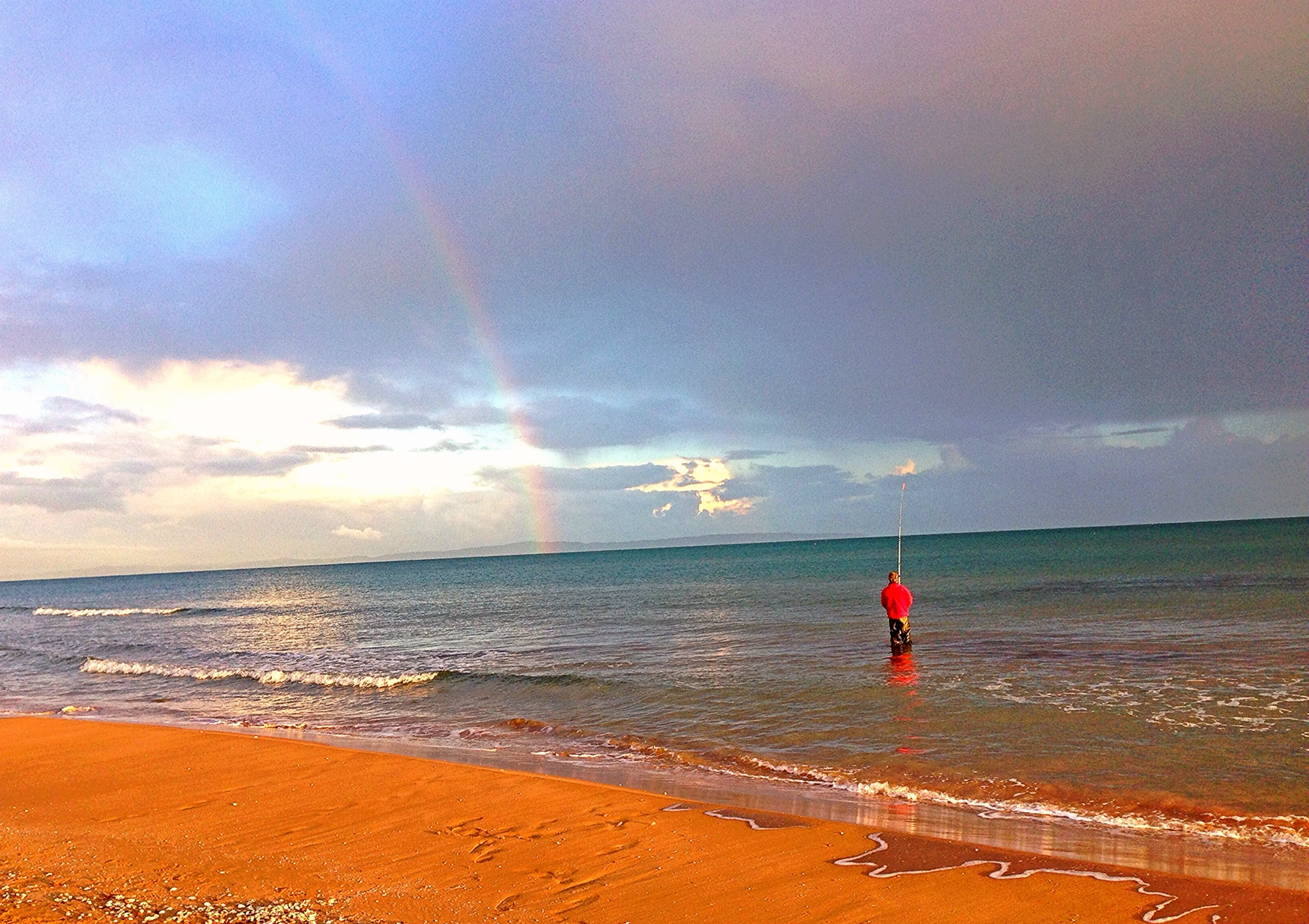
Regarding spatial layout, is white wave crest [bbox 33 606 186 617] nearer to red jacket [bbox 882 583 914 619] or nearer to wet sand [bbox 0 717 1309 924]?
red jacket [bbox 882 583 914 619]

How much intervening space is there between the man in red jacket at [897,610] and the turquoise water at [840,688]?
0.49 metres

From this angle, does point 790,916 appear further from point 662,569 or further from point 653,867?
point 662,569

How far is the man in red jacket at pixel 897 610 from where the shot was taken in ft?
67.3

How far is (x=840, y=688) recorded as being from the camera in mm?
16906

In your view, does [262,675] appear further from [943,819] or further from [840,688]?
[943,819]

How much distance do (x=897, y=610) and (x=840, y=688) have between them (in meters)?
4.44

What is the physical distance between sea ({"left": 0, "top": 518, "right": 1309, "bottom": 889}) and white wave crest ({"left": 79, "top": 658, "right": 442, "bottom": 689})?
0.44 ft

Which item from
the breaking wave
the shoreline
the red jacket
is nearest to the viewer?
the shoreline

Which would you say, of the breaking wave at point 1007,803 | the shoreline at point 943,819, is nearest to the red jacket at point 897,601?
the breaking wave at point 1007,803

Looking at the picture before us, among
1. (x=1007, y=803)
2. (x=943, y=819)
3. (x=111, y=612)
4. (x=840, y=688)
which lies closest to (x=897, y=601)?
(x=840, y=688)

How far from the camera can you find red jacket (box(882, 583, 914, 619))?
20.5m

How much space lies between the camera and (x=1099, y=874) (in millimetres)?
6762

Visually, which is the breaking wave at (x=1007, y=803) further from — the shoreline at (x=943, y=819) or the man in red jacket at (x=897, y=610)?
the man in red jacket at (x=897, y=610)

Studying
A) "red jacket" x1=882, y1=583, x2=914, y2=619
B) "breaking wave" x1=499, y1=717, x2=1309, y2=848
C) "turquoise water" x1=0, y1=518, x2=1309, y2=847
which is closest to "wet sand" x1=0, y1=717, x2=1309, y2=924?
"breaking wave" x1=499, y1=717, x2=1309, y2=848
